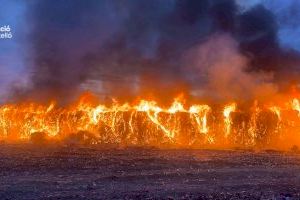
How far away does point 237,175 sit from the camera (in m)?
47.7

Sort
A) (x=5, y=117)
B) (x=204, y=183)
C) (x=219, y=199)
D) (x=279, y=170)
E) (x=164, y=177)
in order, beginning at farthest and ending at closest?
(x=5, y=117) → (x=279, y=170) → (x=164, y=177) → (x=204, y=183) → (x=219, y=199)

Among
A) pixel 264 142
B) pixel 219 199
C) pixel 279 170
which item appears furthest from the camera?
pixel 264 142

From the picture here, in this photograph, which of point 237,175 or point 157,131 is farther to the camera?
point 157,131

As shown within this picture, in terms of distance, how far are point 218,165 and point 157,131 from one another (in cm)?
9457

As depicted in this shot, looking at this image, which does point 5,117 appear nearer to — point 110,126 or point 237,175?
point 110,126

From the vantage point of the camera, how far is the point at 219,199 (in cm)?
3250

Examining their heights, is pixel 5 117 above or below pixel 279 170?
above

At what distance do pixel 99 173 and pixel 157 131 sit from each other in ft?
342

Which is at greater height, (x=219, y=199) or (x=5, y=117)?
(x=5, y=117)

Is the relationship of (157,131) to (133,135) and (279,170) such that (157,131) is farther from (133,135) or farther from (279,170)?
(279,170)

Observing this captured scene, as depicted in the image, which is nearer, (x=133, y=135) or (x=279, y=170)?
(x=279, y=170)

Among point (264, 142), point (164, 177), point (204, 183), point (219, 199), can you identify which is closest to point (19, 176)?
point (164, 177)

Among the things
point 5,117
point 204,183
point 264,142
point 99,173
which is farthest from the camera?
point 5,117

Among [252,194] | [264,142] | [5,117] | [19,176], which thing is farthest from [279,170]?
[5,117]
